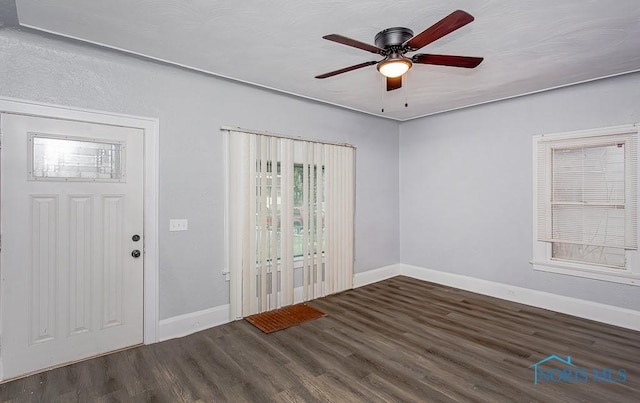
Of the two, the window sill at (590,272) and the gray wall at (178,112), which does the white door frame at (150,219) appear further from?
the window sill at (590,272)

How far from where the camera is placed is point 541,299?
4.16 m

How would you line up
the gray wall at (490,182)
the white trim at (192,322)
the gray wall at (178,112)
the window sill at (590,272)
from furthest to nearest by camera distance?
1. the gray wall at (490,182)
2. the window sill at (590,272)
3. the white trim at (192,322)
4. the gray wall at (178,112)

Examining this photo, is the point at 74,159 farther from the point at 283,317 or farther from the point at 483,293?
the point at 483,293

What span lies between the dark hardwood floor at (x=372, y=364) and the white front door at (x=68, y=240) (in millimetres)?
242

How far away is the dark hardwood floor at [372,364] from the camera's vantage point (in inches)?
95.0

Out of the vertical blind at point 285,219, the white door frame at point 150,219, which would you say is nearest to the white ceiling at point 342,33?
the white door frame at point 150,219

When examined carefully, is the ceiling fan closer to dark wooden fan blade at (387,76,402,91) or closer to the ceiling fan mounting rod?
the ceiling fan mounting rod

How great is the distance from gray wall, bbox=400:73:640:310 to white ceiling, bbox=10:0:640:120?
1.24 ft

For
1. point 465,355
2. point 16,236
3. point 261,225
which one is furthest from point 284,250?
point 16,236

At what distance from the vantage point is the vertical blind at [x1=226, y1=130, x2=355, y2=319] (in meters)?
3.79

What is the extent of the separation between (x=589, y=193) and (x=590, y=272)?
0.91 meters

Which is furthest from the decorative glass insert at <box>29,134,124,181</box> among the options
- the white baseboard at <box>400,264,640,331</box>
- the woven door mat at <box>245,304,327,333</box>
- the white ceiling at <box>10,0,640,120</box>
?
the white baseboard at <box>400,264,640,331</box>

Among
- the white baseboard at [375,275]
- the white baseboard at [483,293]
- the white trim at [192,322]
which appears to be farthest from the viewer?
the white baseboard at [375,275]

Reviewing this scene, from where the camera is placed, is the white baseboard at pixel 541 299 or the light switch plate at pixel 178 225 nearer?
Answer: the light switch plate at pixel 178 225
